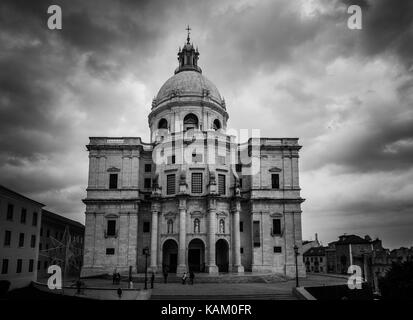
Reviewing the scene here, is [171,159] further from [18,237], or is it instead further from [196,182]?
[18,237]

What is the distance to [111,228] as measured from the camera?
1933 inches

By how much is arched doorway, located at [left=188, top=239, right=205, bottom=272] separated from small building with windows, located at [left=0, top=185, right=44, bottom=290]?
18.1 metres

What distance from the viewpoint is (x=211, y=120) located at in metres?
57.7

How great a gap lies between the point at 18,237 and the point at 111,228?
13399 millimetres

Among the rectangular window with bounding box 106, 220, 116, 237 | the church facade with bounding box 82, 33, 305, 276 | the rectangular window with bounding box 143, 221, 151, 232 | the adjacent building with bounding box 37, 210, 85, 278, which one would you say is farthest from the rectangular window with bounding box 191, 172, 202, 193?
the adjacent building with bounding box 37, 210, 85, 278

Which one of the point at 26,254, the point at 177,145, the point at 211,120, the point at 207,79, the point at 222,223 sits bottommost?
the point at 26,254

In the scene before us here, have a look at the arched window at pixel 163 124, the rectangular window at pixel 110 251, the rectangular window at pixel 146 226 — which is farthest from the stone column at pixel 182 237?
the arched window at pixel 163 124

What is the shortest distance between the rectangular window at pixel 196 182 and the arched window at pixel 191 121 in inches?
388

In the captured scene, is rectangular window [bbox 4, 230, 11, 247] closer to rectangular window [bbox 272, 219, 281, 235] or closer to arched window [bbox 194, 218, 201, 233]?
arched window [bbox 194, 218, 201, 233]

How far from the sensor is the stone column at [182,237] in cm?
4490

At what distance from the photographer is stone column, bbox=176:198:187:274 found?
4490cm
